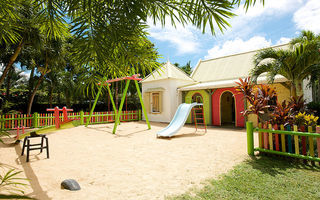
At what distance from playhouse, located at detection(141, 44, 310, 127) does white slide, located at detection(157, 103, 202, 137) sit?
2.69m

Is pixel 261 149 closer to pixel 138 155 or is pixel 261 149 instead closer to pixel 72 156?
pixel 138 155

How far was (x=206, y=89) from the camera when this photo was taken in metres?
11.2

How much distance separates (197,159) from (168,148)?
4.45ft

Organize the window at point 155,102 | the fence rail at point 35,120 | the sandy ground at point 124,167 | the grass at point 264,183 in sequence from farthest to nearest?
the window at point 155,102 → the fence rail at point 35,120 → the sandy ground at point 124,167 → the grass at point 264,183

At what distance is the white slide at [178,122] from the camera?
740 centimetres

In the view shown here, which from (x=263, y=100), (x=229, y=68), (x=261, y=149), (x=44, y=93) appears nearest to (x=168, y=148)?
(x=261, y=149)

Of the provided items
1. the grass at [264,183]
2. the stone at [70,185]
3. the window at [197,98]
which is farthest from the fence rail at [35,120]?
the grass at [264,183]

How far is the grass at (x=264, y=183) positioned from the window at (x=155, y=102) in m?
9.95

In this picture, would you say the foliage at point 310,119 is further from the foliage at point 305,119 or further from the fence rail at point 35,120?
the fence rail at point 35,120

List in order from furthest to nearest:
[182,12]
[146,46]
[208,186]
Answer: [208,186] → [146,46] → [182,12]

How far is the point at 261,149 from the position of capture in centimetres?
444

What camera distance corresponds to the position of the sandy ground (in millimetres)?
2797

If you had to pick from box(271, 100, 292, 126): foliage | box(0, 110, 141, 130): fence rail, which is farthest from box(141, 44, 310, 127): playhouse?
box(271, 100, 292, 126): foliage

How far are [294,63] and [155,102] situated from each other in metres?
8.98
